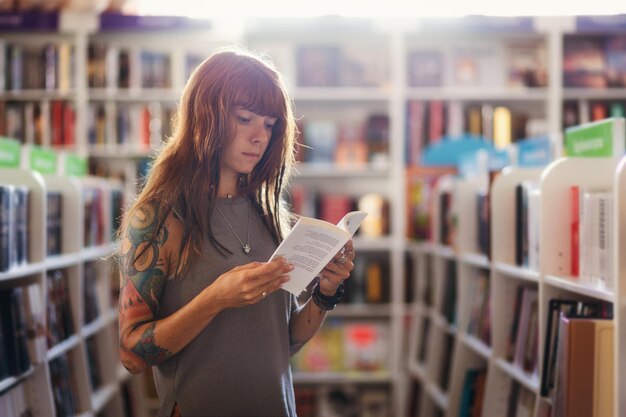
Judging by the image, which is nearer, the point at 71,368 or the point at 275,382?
the point at 275,382

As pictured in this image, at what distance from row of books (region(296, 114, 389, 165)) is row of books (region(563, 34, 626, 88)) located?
124 cm

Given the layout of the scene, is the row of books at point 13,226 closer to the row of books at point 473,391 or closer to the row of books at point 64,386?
the row of books at point 64,386

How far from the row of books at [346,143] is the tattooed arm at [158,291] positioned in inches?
127

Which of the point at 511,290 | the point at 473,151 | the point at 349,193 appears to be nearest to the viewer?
the point at 511,290

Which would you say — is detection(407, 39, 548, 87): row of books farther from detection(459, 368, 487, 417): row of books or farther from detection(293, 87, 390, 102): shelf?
detection(459, 368, 487, 417): row of books

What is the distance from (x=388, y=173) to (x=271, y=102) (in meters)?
3.19

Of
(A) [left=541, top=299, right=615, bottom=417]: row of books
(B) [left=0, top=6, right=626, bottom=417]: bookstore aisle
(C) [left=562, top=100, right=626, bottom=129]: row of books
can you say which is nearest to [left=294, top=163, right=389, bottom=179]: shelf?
(B) [left=0, top=6, right=626, bottom=417]: bookstore aisle

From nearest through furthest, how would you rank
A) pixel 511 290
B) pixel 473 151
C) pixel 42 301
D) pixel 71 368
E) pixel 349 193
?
pixel 42 301 → pixel 511 290 → pixel 71 368 → pixel 473 151 → pixel 349 193

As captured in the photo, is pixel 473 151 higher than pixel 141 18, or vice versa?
pixel 141 18

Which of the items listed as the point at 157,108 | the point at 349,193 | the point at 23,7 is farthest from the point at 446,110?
the point at 23,7

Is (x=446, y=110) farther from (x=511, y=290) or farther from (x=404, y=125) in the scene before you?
(x=511, y=290)

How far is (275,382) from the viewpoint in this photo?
62.4 inches

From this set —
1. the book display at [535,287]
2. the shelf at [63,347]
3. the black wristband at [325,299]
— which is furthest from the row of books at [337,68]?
the black wristband at [325,299]

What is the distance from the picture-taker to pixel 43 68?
4734 millimetres
